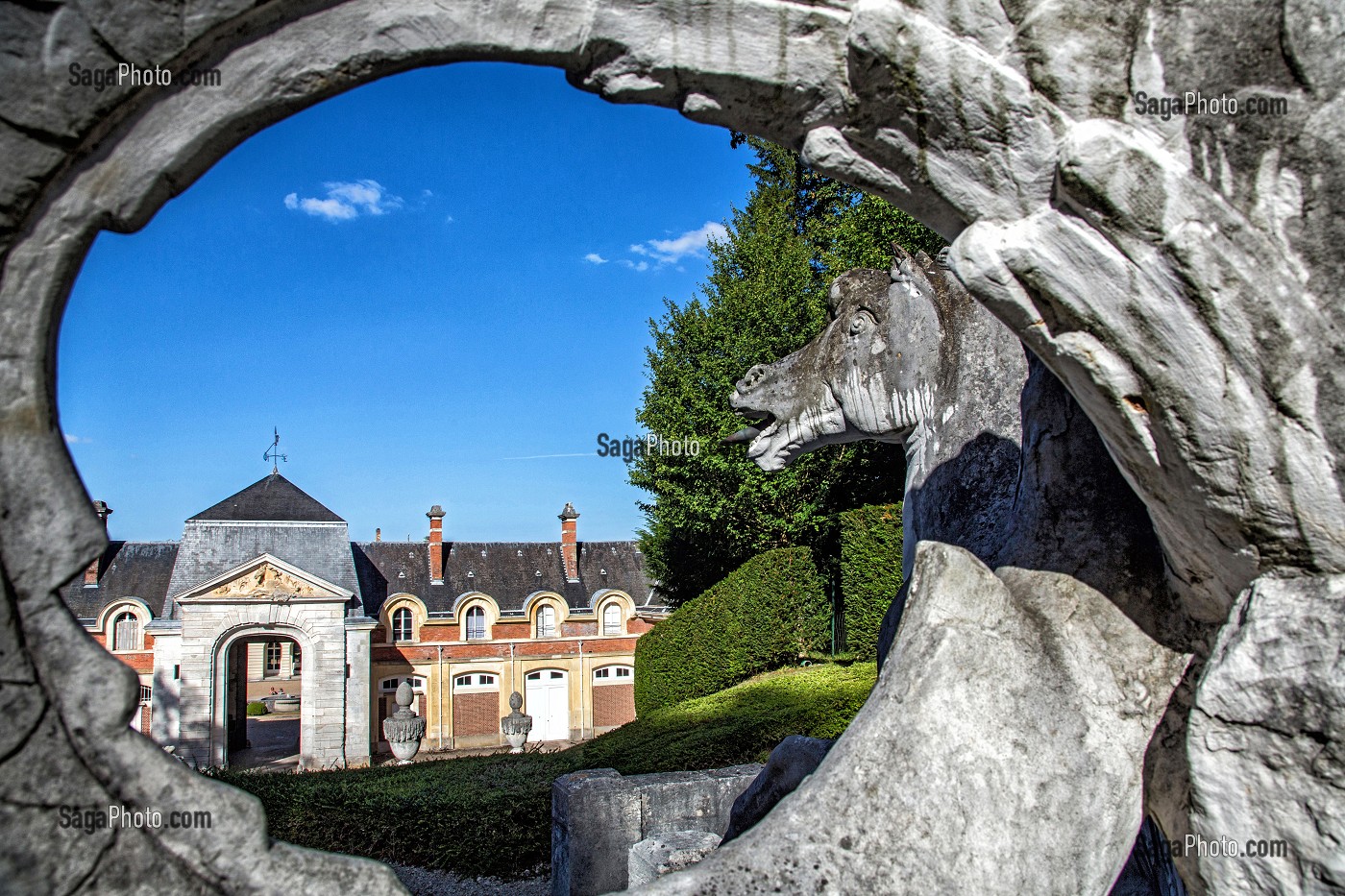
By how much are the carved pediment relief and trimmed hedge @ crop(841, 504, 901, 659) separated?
587 inches

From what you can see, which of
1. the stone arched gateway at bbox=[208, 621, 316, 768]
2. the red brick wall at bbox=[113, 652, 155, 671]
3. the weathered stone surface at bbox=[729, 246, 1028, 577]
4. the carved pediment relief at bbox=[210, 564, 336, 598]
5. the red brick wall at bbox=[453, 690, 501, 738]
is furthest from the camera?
the red brick wall at bbox=[453, 690, 501, 738]

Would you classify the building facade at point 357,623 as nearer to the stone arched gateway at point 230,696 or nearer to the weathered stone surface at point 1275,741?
the stone arched gateway at point 230,696

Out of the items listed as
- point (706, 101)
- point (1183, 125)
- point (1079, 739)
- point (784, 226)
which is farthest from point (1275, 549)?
point (784, 226)

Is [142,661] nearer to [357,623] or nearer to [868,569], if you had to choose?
[357,623]

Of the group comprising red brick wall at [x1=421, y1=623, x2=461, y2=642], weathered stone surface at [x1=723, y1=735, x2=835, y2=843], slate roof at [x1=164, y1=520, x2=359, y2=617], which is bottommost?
red brick wall at [x1=421, y1=623, x2=461, y2=642]

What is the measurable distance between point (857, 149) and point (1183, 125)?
67cm

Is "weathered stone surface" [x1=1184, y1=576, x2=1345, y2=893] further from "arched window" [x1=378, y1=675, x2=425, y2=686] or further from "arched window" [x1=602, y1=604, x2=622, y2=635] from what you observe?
"arched window" [x1=602, y1=604, x2=622, y2=635]

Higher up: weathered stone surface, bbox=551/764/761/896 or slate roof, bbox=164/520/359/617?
slate roof, bbox=164/520/359/617

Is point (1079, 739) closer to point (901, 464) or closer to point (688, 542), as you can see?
point (901, 464)

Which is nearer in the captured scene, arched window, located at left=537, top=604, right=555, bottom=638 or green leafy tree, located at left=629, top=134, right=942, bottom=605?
green leafy tree, located at left=629, top=134, right=942, bottom=605

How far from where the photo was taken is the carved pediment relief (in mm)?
23312

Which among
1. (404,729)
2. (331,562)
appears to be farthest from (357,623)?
(404,729)

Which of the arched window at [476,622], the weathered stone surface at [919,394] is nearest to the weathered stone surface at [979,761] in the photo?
the weathered stone surface at [919,394]

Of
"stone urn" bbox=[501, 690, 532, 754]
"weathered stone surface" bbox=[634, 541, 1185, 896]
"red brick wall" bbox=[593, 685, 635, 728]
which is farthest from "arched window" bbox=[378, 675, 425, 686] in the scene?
"weathered stone surface" bbox=[634, 541, 1185, 896]
